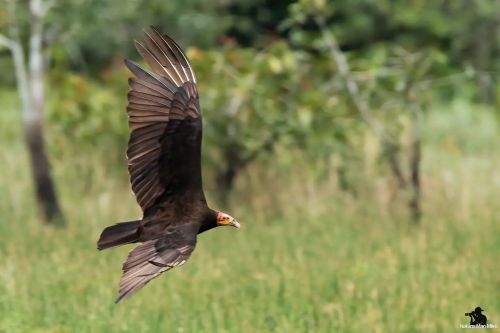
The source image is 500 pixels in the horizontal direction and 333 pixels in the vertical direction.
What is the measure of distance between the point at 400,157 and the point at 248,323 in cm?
562

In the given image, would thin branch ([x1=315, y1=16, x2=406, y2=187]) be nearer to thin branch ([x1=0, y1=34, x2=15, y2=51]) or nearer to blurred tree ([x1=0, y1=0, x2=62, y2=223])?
blurred tree ([x1=0, y1=0, x2=62, y2=223])

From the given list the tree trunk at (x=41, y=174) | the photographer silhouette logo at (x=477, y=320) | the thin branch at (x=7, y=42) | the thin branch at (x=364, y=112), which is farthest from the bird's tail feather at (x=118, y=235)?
the thin branch at (x=364, y=112)

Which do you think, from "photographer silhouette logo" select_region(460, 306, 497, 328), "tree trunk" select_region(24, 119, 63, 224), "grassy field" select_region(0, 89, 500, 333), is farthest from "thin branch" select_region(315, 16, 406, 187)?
"photographer silhouette logo" select_region(460, 306, 497, 328)

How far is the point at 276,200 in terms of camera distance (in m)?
10.4

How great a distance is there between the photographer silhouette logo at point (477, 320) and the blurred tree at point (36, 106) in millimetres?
4746

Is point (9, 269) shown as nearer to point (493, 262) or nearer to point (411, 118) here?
point (493, 262)

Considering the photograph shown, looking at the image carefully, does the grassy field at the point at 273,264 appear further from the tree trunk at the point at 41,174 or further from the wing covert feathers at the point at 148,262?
the wing covert feathers at the point at 148,262

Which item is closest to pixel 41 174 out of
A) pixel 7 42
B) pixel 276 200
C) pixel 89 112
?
pixel 7 42

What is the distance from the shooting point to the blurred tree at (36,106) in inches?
375

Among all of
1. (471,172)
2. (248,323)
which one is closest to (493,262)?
(248,323)

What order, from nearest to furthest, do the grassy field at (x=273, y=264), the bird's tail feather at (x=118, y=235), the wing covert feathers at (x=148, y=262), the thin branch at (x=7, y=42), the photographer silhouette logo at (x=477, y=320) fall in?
the wing covert feathers at (x=148, y=262), the bird's tail feather at (x=118, y=235), the photographer silhouette logo at (x=477, y=320), the grassy field at (x=273, y=264), the thin branch at (x=7, y=42)

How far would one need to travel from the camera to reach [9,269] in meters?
6.55

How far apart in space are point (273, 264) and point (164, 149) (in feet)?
7.57

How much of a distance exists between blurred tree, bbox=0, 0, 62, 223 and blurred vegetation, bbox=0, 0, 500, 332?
0.19 meters
